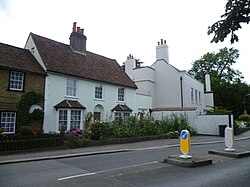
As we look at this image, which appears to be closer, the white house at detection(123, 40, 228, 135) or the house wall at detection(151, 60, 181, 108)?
the white house at detection(123, 40, 228, 135)

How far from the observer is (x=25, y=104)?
54.2 feet

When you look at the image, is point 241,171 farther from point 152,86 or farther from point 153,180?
point 152,86

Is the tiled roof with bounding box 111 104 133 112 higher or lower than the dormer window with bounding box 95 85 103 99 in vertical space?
lower

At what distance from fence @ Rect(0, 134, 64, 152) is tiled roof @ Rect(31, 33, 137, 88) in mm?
A: 7065

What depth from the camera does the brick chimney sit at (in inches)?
921

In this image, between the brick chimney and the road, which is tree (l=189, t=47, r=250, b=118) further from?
the road

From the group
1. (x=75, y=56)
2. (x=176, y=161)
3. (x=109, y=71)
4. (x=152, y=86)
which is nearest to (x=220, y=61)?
(x=152, y=86)

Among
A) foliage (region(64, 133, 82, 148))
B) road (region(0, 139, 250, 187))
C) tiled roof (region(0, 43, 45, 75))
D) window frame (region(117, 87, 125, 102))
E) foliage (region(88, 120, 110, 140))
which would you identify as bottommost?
road (region(0, 139, 250, 187))

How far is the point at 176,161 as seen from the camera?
8.52 metres

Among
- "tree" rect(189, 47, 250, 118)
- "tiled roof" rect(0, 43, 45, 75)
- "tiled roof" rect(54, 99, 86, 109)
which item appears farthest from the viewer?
"tree" rect(189, 47, 250, 118)

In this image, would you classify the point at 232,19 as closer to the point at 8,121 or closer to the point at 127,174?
the point at 127,174

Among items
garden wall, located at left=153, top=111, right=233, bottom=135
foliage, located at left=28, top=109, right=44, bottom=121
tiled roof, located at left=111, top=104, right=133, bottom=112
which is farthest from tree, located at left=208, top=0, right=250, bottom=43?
garden wall, located at left=153, top=111, right=233, bottom=135

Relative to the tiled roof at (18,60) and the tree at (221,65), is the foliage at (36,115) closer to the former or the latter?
the tiled roof at (18,60)

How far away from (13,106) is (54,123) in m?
3.52
